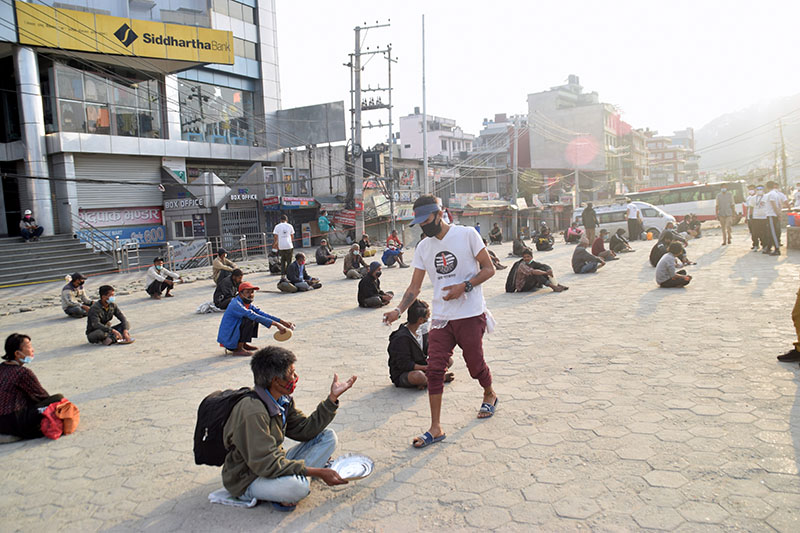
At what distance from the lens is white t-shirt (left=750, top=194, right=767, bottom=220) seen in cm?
1356

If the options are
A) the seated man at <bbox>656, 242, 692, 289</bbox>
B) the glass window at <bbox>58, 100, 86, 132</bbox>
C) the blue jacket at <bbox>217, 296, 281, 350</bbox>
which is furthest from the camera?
the glass window at <bbox>58, 100, 86, 132</bbox>

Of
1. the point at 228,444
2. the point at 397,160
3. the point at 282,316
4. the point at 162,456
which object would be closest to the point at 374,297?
the point at 282,316

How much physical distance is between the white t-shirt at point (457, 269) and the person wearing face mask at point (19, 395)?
353cm

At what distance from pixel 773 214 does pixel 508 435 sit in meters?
12.8

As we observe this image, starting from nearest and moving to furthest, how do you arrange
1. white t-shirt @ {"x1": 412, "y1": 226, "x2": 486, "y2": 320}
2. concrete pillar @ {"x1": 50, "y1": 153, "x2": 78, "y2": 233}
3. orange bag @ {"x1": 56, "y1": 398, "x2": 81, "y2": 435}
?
white t-shirt @ {"x1": 412, "y1": 226, "x2": 486, "y2": 320}
orange bag @ {"x1": 56, "y1": 398, "x2": 81, "y2": 435}
concrete pillar @ {"x1": 50, "y1": 153, "x2": 78, "y2": 233}

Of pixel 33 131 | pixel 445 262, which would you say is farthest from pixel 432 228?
pixel 33 131

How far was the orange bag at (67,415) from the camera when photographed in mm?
4898

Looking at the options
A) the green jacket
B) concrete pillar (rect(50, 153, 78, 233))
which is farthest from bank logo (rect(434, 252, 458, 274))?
concrete pillar (rect(50, 153, 78, 233))

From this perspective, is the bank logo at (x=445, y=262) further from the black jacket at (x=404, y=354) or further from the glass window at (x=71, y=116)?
the glass window at (x=71, y=116)

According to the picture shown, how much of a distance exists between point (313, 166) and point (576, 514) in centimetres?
3233

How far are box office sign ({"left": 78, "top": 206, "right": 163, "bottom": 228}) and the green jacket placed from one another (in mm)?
22474

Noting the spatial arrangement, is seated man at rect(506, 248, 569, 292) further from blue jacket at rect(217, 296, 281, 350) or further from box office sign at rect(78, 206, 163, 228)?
box office sign at rect(78, 206, 163, 228)

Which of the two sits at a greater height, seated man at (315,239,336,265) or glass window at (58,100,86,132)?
glass window at (58,100,86,132)

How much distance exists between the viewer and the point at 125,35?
23.6 m
